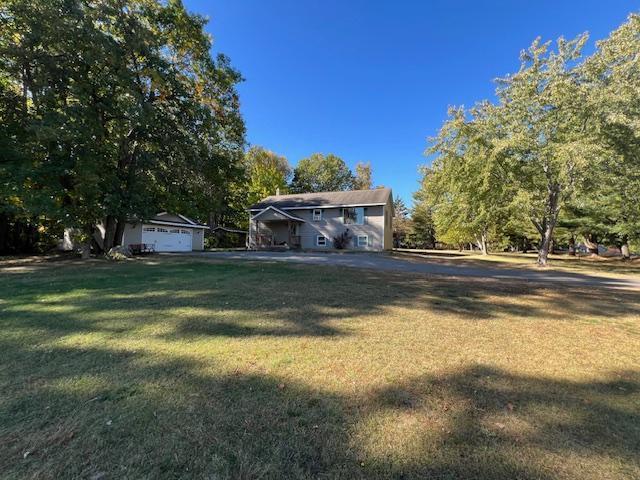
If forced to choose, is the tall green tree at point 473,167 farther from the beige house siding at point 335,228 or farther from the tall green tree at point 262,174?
the tall green tree at point 262,174

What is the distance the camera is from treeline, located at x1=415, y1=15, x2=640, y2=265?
50.1 feet

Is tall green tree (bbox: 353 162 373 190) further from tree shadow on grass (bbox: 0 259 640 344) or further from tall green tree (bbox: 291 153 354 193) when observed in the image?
tree shadow on grass (bbox: 0 259 640 344)

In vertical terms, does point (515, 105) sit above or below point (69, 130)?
above

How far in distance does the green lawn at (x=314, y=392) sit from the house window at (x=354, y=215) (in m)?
21.7

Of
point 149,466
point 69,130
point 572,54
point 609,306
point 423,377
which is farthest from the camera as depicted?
point 572,54

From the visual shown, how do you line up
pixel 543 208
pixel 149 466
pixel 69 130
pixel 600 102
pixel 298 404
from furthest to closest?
pixel 543 208
pixel 600 102
pixel 69 130
pixel 298 404
pixel 149 466

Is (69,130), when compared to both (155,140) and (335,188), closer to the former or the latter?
(155,140)

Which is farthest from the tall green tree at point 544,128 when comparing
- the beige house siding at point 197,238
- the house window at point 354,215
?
the beige house siding at point 197,238

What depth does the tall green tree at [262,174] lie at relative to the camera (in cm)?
4188

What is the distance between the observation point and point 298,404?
2.92 metres

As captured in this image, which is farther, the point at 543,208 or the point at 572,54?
the point at 543,208

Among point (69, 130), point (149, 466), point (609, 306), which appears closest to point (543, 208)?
point (609, 306)

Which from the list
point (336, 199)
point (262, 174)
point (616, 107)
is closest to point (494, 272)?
point (616, 107)

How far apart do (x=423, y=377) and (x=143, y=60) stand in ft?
59.8
